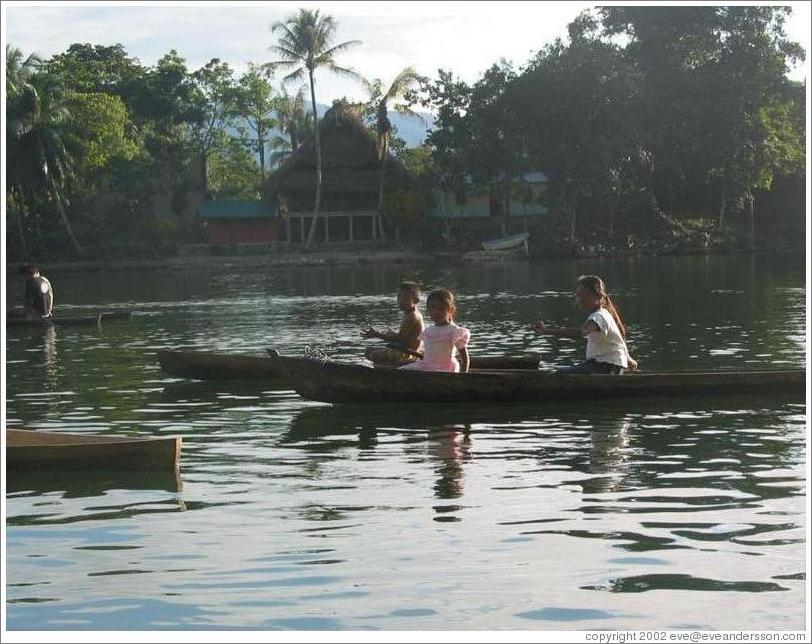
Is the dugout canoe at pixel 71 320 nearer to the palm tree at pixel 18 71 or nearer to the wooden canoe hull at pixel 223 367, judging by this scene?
the wooden canoe hull at pixel 223 367

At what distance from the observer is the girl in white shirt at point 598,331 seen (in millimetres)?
11125

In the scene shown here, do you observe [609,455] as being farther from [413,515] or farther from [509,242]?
[509,242]

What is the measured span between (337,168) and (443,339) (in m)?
39.6

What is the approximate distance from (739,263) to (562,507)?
114 ft

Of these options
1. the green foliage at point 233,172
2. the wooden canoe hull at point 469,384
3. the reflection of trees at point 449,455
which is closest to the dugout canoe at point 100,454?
the reflection of trees at point 449,455

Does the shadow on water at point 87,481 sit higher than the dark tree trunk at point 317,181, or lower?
lower

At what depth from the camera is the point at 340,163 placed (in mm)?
50312

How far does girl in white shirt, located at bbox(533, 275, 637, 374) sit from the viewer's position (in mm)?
11125

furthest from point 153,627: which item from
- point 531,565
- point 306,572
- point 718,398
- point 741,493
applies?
point 718,398

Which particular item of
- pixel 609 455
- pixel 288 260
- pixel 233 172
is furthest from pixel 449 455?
pixel 233 172

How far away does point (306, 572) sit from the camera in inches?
255

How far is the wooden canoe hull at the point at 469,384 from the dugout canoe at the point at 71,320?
10022 mm

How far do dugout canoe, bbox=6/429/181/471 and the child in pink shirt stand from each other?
299 centimetres

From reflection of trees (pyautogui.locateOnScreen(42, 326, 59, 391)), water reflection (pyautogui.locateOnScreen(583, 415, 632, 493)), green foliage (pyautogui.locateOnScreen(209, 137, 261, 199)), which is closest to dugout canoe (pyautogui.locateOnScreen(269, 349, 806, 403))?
water reflection (pyautogui.locateOnScreen(583, 415, 632, 493))
